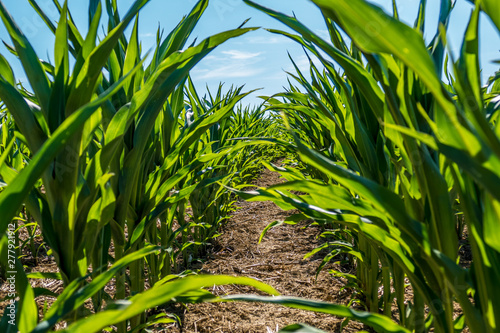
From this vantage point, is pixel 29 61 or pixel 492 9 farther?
pixel 29 61

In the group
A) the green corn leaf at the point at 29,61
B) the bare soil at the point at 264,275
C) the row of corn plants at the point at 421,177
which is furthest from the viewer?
the bare soil at the point at 264,275

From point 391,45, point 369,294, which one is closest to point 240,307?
point 369,294

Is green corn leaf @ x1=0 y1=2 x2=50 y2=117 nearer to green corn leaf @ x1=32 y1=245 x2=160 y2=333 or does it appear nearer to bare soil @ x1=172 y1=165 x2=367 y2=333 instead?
green corn leaf @ x1=32 y1=245 x2=160 y2=333

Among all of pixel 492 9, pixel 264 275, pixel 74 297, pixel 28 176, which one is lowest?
pixel 264 275

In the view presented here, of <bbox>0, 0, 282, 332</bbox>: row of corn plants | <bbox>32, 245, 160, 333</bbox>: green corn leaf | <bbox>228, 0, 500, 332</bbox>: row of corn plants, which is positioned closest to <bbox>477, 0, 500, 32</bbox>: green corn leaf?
<bbox>228, 0, 500, 332</bbox>: row of corn plants

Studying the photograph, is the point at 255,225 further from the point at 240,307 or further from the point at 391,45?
the point at 391,45

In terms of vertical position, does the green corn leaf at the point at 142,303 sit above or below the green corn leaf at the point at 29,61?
below

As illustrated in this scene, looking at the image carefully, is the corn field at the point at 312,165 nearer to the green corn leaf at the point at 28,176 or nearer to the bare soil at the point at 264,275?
the green corn leaf at the point at 28,176

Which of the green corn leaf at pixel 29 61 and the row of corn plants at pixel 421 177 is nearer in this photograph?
the row of corn plants at pixel 421 177

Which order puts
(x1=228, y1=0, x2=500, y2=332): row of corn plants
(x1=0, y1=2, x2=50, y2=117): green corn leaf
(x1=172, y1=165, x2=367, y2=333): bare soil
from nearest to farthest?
(x1=228, y1=0, x2=500, y2=332): row of corn plants, (x1=0, y1=2, x2=50, y2=117): green corn leaf, (x1=172, y1=165, x2=367, y2=333): bare soil

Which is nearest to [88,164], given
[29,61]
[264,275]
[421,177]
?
[29,61]

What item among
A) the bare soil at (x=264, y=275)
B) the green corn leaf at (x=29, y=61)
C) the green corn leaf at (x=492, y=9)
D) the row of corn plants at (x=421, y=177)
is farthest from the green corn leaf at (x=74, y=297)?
the bare soil at (x=264, y=275)

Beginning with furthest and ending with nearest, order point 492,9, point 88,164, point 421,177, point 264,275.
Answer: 1. point 264,275
2. point 88,164
3. point 421,177
4. point 492,9

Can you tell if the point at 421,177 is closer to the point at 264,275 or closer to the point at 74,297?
the point at 74,297
